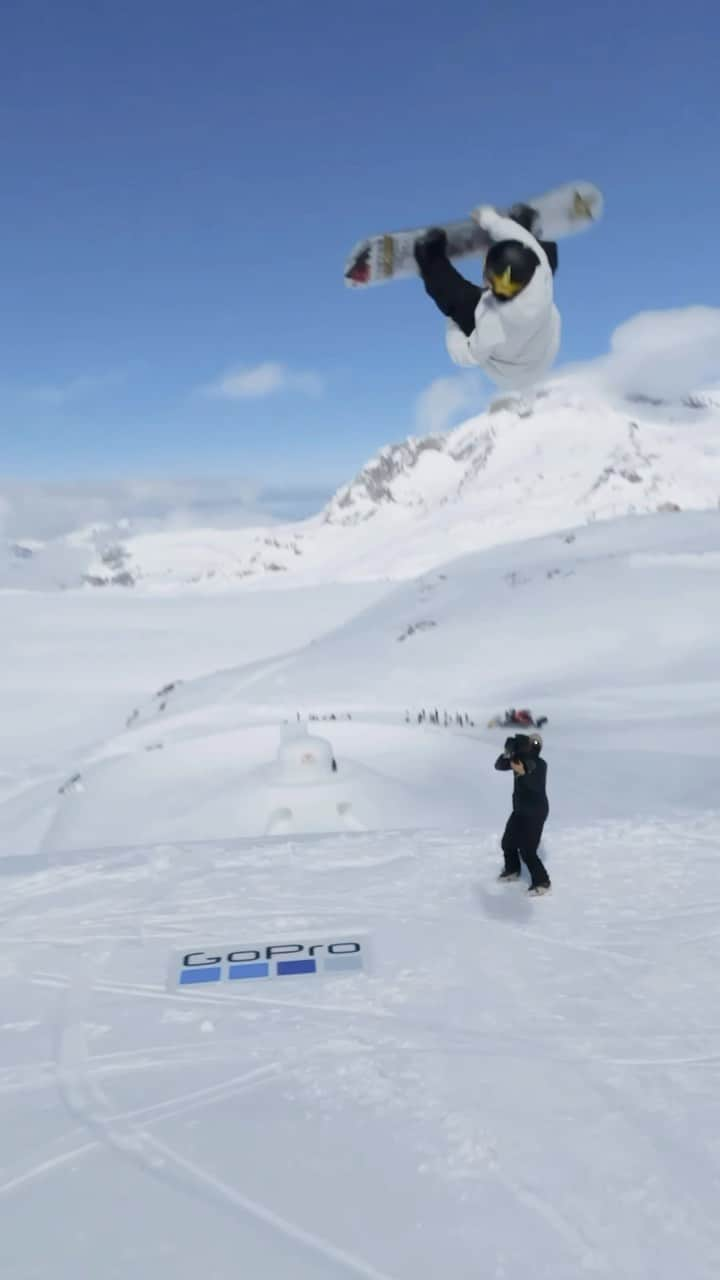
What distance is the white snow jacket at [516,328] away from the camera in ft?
12.8

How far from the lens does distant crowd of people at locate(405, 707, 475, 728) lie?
21750 mm

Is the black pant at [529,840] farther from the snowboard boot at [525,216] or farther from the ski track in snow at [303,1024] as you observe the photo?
the snowboard boot at [525,216]

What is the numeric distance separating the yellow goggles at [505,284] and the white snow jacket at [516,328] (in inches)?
1.1

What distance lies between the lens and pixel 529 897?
7.50m

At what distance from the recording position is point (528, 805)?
7.53 meters

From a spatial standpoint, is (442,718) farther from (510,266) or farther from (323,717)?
(510,266)

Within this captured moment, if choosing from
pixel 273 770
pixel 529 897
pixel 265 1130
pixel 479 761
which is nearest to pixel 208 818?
pixel 273 770

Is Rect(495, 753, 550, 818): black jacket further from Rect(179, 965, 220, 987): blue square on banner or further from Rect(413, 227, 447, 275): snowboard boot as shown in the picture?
Rect(413, 227, 447, 275): snowboard boot

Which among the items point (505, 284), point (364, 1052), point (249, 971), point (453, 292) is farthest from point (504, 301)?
point (249, 971)

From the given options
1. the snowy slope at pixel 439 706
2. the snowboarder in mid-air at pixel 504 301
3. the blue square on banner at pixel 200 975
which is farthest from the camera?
the snowy slope at pixel 439 706

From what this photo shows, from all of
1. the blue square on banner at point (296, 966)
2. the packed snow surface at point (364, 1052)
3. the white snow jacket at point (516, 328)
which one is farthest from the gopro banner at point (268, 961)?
the white snow jacket at point (516, 328)

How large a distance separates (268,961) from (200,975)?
1.61ft

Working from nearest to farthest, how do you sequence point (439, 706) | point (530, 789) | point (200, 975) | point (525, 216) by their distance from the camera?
point (525, 216) → point (200, 975) → point (530, 789) → point (439, 706)

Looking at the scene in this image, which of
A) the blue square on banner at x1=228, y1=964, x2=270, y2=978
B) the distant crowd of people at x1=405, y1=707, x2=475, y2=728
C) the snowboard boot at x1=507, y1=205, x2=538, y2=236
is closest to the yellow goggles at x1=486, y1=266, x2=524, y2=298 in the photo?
the snowboard boot at x1=507, y1=205, x2=538, y2=236
